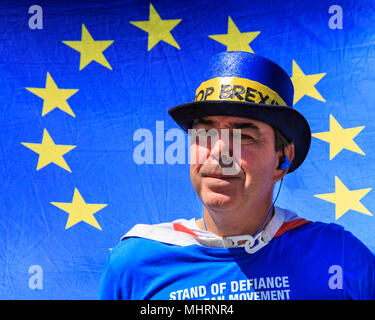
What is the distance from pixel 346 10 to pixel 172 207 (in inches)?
63.8

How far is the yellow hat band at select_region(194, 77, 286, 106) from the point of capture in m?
1.78

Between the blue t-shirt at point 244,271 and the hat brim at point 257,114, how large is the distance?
48 centimetres

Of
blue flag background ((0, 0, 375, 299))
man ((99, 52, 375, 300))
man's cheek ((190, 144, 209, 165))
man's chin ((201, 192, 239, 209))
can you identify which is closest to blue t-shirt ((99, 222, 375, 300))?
man ((99, 52, 375, 300))

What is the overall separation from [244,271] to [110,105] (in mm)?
1397

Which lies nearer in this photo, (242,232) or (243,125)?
(243,125)

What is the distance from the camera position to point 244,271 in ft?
6.24

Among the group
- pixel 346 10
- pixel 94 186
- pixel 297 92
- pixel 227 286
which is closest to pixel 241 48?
Result: pixel 297 92

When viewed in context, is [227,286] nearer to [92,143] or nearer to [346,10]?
[92,143]

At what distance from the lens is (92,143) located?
2.67 m

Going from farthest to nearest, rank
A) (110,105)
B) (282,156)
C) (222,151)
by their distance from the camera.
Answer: (110,105), (282,156), (222,151)

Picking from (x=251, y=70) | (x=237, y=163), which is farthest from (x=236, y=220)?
(x=251, y=70)

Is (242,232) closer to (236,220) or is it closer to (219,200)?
(236,220)

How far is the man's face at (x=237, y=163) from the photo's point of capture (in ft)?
5.83

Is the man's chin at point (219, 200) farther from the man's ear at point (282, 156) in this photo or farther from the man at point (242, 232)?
the man's ear at point (282, 156)
